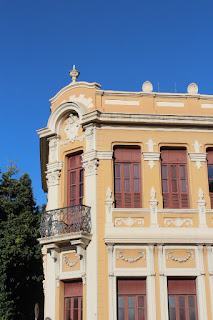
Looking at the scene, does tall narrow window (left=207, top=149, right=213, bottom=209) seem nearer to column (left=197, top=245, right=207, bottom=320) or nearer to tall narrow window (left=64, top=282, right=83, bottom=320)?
column (left=197, top=245, right=207, bottom=320)

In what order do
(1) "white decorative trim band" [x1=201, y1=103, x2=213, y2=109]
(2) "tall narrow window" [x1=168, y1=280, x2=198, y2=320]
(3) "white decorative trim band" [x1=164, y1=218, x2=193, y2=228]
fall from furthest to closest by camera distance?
(1) "white decorative trim band" [x1=201, y1=103, x2=213, y2=109] → (3) "white decorative trim band" [x1=164, y1=218, x2=193, y2=228] → (2) "tall narrow window" [x1=168, y1=280, x2=198, y2=320]

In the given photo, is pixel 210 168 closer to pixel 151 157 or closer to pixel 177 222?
pixel 151 157

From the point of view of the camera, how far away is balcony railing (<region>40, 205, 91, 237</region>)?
1516 centimetres

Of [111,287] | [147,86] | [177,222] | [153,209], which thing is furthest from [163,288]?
[147,86]

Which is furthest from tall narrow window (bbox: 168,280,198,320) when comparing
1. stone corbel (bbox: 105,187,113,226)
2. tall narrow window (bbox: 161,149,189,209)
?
stone corbel (bbox: 105,187,113,226)

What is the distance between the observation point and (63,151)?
56.1ft

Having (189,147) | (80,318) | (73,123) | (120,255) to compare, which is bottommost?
(80,318)

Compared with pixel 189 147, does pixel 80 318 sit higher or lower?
lower

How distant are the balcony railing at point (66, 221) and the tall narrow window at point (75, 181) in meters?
0.75

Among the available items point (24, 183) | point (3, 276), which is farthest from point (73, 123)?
point (24, 183)

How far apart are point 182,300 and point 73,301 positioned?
3.75 metres

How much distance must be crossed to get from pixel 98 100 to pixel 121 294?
280 inches

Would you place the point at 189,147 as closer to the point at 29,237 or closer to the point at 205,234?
the point at 205,234

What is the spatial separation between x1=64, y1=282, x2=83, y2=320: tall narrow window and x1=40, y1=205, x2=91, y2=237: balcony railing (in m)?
1.93
